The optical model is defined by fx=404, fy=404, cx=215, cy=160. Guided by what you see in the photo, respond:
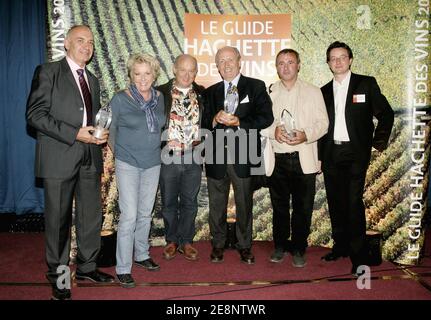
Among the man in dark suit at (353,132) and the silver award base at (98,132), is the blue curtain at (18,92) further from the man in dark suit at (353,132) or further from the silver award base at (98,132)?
the man in dark suit at (353,132)

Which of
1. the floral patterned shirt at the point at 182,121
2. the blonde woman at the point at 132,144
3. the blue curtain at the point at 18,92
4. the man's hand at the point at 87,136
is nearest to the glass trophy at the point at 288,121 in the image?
the floral patterned shirt at the point at 182,121

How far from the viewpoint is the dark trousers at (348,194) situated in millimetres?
3582

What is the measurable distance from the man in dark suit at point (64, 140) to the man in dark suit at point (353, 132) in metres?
2.06

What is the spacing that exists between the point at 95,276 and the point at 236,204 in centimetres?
138

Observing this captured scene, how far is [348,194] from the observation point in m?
3.73

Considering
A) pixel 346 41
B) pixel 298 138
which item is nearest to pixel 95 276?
pixel 298 138

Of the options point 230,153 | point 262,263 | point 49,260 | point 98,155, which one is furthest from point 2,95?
point 262,263

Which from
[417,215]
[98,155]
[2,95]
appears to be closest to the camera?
[98,155]

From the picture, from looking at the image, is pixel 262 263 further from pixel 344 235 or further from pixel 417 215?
pixel 417 215

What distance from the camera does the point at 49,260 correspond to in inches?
121

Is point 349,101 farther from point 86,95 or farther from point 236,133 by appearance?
point 86,95

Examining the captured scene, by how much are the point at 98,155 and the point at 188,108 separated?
901 millimetres

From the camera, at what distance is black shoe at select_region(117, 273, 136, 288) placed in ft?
10.5

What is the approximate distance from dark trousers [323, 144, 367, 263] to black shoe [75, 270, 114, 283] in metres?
2.11
